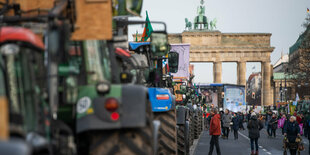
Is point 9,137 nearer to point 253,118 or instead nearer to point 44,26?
point 44,26

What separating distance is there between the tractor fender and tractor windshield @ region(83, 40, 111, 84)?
42 centimetres

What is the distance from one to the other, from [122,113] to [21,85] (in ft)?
5.84

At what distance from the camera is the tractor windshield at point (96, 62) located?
6.81 m

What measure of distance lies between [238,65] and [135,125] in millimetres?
115326

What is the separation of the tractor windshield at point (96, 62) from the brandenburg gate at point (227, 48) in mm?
106548

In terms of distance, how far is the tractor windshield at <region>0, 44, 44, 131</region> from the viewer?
4.57m

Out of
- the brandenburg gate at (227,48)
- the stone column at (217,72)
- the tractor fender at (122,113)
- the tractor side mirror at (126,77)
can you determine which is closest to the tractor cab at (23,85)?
the tractor fender at (122,113)

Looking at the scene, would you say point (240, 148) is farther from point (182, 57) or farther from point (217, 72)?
point (217, 72)

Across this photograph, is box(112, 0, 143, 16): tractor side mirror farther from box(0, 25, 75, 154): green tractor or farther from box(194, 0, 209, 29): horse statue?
box(194, 0, 209, 29): horse statue

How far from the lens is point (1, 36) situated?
471 centimetres

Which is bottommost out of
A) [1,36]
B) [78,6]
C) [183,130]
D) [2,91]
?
[183,130]

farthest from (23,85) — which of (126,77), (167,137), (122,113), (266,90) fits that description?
(266,90)

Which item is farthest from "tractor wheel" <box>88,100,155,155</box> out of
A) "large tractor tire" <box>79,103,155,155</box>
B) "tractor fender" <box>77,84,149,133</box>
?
"tractor fender" <box>77,84,149,133</box>

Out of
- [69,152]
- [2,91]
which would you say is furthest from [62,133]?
[2,91]
